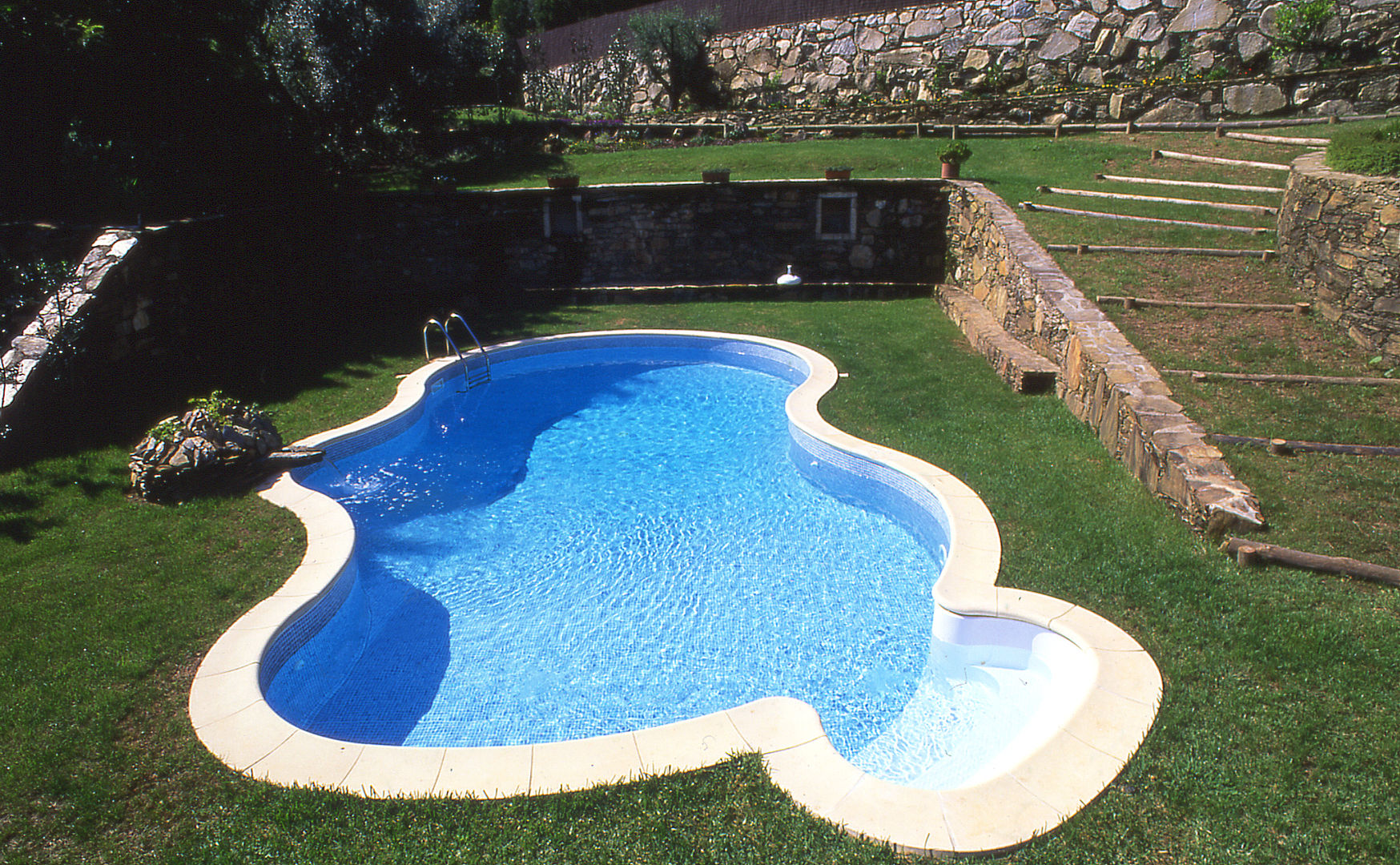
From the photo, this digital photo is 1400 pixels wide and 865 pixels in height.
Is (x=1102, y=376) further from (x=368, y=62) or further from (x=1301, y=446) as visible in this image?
(x=368, y=62)

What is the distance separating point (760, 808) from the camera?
3.75 metres

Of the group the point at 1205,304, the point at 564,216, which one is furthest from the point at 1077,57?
the point at 564,216

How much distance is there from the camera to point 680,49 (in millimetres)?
25078

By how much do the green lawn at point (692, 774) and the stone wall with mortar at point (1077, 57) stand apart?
13.8 metres

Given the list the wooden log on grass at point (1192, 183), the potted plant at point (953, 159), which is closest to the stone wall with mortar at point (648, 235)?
the potted plant at point (953, 159)

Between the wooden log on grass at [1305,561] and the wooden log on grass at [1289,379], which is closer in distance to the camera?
the wooden log on grass at [1305,561]

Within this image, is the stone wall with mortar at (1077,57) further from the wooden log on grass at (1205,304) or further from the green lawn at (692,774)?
the green lawn at (692,774)

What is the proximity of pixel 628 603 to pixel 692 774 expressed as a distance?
281 cm

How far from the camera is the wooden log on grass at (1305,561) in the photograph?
494 centimetres

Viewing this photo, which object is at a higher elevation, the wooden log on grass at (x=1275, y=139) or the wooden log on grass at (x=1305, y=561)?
the wooden log on grass at (x=1275, y=139)

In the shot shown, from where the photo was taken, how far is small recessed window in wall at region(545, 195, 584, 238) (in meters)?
15.2

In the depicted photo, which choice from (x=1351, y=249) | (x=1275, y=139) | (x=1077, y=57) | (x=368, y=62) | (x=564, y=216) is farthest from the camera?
(x=1077, y=57)

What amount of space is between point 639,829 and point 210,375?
9.61 meters

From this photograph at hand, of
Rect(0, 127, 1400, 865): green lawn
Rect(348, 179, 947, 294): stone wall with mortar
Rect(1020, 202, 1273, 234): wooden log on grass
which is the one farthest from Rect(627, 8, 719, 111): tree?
Rect(0, 127, 1400, 865): green lawn
